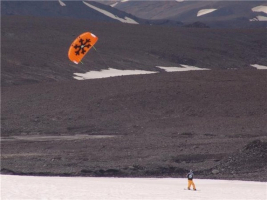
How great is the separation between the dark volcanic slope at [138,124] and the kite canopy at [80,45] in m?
2.85

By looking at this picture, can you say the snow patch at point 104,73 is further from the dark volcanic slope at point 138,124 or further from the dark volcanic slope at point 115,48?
the dark volcanic slope at point 138,124

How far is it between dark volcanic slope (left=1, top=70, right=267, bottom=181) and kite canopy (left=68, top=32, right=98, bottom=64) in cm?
285

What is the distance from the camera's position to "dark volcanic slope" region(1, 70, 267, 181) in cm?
1950

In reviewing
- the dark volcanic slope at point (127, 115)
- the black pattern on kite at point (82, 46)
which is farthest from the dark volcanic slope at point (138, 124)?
the black pattern on kite at point (82, 46)

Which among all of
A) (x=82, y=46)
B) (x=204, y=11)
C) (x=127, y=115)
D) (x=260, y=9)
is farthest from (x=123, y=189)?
(x=204, y=11)

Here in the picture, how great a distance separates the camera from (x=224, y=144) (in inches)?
870

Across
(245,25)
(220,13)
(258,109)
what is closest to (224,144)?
(258,109)

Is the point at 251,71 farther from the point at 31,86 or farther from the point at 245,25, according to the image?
the point at 245,25

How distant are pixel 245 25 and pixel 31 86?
68.6 m

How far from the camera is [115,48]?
57844mm

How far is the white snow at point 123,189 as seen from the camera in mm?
13461

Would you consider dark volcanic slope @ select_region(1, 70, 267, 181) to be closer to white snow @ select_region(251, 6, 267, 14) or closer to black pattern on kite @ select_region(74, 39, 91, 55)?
black pattern on kite @ select_region(74, 39, 91, 55)

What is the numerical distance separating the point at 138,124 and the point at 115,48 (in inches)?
1170

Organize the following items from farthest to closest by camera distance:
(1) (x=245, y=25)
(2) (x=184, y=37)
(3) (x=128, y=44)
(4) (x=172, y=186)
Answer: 1. (1) (x=245, y=25)
2. (2) (x=184, y=37)
3. (3) (x=128, y=44)
4. (4) (x=172, y=186)
